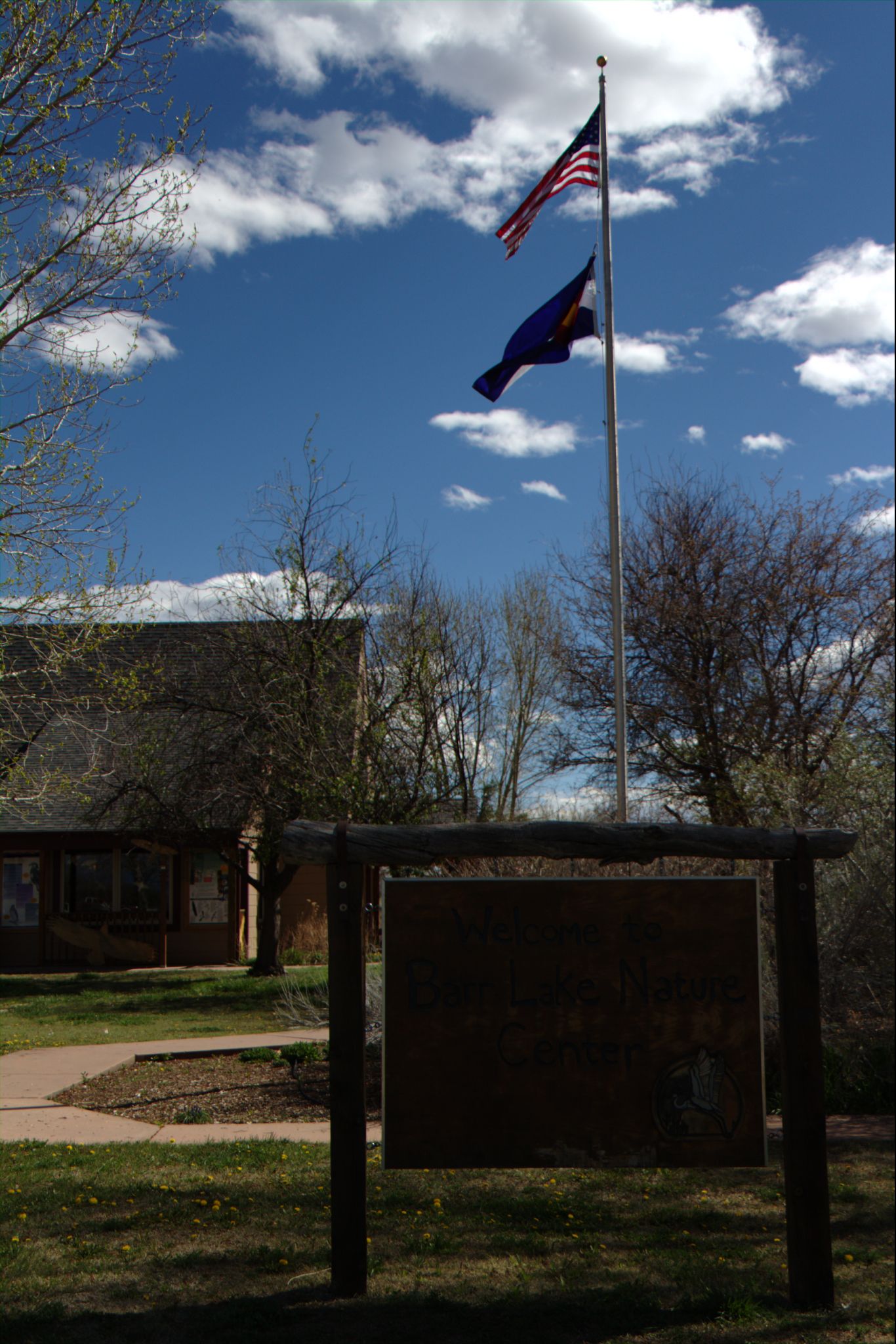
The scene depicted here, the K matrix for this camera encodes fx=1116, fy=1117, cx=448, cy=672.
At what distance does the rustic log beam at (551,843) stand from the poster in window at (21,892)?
789 inches

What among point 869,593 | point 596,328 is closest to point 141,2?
point 596,328

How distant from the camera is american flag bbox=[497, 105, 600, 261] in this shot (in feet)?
38.4

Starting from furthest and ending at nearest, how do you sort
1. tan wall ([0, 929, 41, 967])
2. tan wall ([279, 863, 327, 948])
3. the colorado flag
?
tan wall ([279, 863, 327, 948]) → tan wall ([0, 929, 41, 967]) → the colorado flag

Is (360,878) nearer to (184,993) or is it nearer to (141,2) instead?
(141,2)

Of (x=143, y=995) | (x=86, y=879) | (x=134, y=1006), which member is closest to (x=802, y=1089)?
(x=134, y=1006)

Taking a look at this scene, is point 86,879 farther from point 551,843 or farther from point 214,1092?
point 551,843

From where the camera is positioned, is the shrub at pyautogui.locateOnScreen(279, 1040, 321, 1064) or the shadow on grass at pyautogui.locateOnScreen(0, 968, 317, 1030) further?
the shadow on grass at pyautogui.locateOnScreen(0, 968, 317, 1030)

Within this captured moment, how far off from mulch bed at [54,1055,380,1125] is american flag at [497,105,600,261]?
8.38 m

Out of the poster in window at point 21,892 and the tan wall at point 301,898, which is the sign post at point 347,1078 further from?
the poster in window at point 21,892

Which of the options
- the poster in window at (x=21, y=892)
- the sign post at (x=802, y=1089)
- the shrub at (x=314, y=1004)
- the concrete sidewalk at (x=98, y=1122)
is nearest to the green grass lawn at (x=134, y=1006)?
the shrub at (x=314, y=1004)

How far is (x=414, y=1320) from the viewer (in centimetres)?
444

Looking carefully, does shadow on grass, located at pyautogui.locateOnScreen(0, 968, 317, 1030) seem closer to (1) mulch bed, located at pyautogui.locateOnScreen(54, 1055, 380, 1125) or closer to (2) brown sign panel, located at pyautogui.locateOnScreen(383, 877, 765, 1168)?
(1) mulch bed, located at pyautogui.locateOnScreen(54, 1055, 380, 1125)

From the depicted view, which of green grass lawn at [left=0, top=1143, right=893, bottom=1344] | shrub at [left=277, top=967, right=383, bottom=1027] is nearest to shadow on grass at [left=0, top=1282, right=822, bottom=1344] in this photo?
green grass lawn at [left=0, top=1143, right=893, bottom=1344]

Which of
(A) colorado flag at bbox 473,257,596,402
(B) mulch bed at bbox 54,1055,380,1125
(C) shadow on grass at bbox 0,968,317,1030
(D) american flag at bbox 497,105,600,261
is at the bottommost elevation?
(C) shadow on grass at bbox 0,968,317,1030
